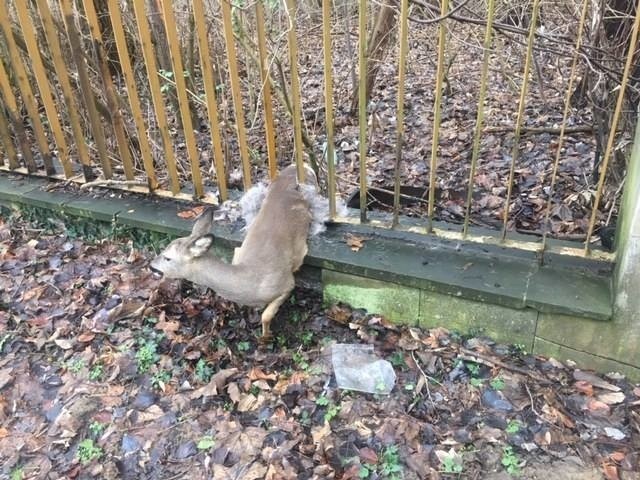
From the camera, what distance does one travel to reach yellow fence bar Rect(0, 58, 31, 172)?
15.6ft

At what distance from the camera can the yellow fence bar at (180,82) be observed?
12.2ft

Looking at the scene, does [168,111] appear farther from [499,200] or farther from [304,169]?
[499,200]

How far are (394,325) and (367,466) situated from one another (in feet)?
3.38

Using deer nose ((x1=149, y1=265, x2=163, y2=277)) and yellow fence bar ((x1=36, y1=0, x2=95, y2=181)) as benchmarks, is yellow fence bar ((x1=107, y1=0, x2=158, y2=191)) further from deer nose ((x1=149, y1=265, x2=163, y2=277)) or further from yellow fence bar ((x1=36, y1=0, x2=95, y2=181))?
deer nose ((x1=149, y1=265, x2=163, y2=277))

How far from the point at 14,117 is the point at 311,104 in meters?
3.60

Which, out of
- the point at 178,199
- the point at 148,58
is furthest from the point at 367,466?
the point at 148,58

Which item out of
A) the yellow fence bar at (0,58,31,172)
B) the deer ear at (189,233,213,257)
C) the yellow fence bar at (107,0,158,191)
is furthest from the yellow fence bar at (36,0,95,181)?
the deer ear at (189,233,213,257)

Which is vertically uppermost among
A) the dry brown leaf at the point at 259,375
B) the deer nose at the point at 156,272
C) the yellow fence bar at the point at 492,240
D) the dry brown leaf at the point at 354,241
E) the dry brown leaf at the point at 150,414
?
the yellow fence bar at the point at 492,240

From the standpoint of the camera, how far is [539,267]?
11.1 feet

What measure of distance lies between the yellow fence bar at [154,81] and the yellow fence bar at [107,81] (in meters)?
0.31

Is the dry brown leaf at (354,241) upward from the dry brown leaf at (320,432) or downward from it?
upward

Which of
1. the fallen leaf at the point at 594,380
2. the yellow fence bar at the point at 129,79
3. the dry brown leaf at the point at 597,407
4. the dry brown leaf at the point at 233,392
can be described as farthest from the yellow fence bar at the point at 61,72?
the dry brown leaf at the point at 597,407

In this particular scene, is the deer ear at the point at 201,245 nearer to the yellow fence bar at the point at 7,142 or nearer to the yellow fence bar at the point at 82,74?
the yellow fence bar at the point at 82,74

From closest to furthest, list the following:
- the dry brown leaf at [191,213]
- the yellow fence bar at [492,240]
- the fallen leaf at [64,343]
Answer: the yellow fence bar at [492,240]
the fallen leaf at [64,343]
the dry brown leaf at [191,213]
